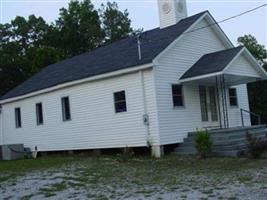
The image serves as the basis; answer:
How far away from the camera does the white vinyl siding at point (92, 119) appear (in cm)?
1841

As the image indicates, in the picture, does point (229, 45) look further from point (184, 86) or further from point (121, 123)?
point (121, 123)

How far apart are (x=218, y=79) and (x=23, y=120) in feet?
38.3

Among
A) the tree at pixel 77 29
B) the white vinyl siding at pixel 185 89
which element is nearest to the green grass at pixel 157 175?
the white vinyl siding at pixel 185 89

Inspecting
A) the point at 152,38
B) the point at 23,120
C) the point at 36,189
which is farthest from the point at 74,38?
the point at 36,189

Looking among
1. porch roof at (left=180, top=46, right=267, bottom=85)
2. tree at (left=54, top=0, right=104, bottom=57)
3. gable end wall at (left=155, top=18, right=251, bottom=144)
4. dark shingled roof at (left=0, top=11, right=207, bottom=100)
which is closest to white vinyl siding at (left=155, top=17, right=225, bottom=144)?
gable end wall at (left=155, top=18, right=251, bottom=144)

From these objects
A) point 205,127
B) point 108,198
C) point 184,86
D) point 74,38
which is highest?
point 74,38

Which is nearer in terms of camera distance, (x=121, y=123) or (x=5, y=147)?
(x=121, y=123)

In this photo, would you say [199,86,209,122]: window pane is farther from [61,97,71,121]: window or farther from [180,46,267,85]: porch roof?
[61,97,71,121]: window

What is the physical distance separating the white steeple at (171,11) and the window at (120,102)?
559 centimetres

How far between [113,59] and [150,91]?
3.97 metres

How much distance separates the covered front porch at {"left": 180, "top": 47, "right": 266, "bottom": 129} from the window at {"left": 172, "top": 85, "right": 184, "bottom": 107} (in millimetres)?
368

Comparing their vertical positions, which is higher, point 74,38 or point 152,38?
point 74,38

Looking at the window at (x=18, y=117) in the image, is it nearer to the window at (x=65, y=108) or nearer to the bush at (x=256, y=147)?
the window at (x=65, y=108)

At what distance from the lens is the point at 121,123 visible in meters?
19.2
